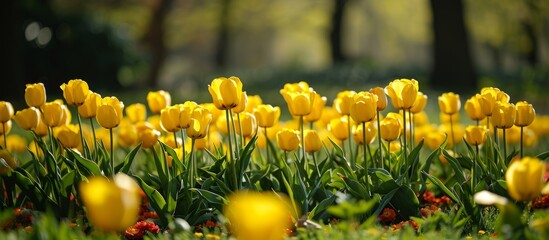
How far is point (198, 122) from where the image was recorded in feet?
9.98

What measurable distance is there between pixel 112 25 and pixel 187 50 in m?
40.3

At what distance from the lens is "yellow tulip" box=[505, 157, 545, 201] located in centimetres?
216

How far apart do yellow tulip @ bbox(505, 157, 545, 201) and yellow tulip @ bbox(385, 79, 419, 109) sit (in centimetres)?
99

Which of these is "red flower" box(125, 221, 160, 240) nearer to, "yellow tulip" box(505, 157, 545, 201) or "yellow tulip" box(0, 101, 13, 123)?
"yellow tulip" box(0, 101, 13, 123)

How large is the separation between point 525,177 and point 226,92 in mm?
1268

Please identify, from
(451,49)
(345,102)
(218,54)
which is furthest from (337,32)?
(345,102)

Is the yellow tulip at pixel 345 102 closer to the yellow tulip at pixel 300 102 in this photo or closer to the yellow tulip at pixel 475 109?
the yellow tulip at pixel 300 102

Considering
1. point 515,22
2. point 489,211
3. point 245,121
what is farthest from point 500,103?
point 515,22

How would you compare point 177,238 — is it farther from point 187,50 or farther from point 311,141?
point 187,50

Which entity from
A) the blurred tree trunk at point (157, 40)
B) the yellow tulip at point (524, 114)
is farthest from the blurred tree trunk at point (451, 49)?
the yellow tulip at point (524, 114)

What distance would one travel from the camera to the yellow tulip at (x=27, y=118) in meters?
3.41

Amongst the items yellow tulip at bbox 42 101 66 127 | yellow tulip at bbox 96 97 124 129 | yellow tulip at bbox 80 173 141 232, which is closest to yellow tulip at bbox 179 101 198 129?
yellow tulip at bbox 96 97 124 129

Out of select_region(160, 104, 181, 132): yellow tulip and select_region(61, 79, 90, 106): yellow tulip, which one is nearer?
select_region(160, 104, 181, 132): yellow tulip

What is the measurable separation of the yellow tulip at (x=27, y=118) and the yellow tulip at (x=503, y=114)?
7.21ft
